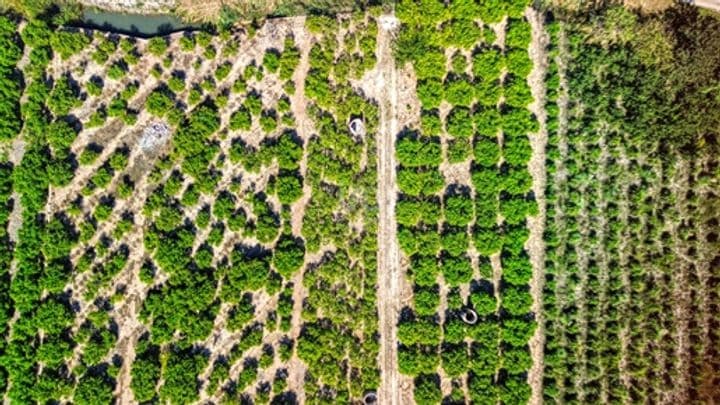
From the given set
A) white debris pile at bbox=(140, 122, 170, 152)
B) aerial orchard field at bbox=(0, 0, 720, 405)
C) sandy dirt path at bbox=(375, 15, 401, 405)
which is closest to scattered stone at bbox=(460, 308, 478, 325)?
aerial orchard field at bbox=(0, 0, 720, 405)

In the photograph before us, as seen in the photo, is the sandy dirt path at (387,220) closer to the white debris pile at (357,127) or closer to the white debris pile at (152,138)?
the white debris pile at (357,127)

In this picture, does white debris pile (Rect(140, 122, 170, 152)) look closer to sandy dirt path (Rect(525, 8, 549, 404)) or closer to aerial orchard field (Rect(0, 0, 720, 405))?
aerial orchard field (Rect(0, 0, 720, 405))

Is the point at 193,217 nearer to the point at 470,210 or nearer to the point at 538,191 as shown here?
the point at 470,210

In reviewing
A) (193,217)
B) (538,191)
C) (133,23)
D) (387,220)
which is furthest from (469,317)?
(133,23)

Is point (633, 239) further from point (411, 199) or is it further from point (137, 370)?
point (137, 370)

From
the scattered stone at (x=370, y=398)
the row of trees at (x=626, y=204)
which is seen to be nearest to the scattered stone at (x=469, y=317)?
the row of trees at (x=626, y=204)
